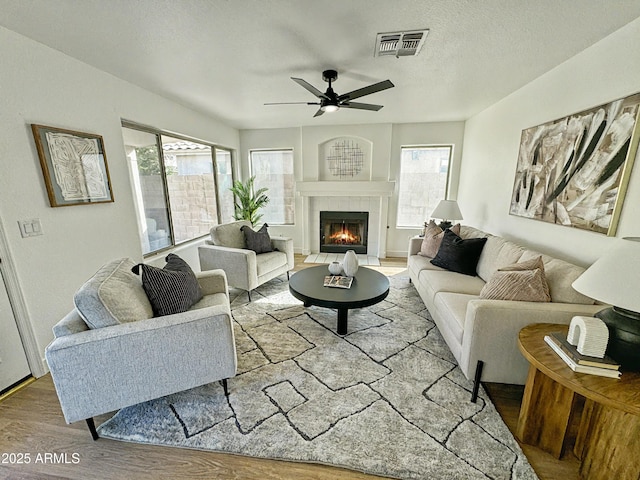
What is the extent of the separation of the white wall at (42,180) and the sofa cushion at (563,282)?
12.1 ft

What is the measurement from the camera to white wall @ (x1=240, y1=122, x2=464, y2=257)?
4527mm

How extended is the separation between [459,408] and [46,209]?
3288 millimetres

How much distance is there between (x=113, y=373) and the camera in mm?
1413

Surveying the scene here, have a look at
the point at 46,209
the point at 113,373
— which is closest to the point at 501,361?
the point at 113,373

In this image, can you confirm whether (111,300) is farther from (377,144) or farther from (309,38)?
(377,144)

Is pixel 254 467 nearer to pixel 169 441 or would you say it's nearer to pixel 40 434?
pixel 169 441

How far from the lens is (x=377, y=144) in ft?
15.2

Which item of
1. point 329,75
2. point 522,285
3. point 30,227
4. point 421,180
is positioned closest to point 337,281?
point 522,285

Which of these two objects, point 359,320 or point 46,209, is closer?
point 46,209

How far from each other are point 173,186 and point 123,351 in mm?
2677

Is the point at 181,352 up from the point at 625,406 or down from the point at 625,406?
down

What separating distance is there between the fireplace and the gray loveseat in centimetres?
375

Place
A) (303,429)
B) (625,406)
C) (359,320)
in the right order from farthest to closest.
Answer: (359,320) → (303,429) → (625,406)

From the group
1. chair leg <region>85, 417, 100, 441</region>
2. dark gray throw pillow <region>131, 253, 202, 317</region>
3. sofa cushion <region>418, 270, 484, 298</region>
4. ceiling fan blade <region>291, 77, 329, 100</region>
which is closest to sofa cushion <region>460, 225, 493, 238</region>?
sofa cushion <region>418, 270, 484, 298</region>
